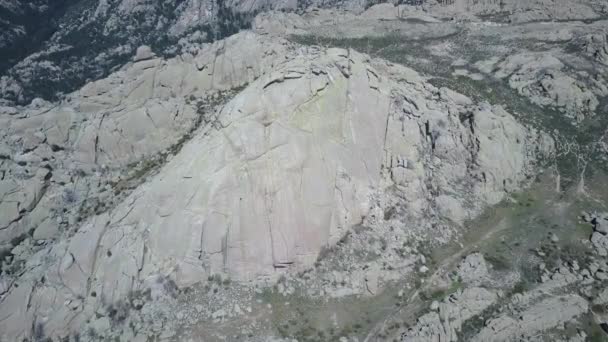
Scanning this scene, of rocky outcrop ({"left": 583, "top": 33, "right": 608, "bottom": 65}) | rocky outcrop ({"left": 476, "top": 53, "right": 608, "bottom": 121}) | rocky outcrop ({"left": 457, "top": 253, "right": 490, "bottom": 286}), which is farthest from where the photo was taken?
rocky outcrop ({"left": 583, "top": 33, "right": 608, "bottom": 65})

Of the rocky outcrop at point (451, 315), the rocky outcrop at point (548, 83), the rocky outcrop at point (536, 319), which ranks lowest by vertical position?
the rocky outcrop at point (536, 319)

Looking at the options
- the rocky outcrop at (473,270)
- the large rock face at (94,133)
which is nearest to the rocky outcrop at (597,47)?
the rocky outcrop at (473,270)

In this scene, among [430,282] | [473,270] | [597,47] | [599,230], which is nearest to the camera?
[430,282]

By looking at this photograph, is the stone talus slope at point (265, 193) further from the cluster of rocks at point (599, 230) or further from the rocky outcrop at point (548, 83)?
the rocky outcrop at point (548, 83)

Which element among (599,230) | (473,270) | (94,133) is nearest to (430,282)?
(473,270)

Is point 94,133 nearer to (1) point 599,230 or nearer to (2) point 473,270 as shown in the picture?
(2) point 473,270

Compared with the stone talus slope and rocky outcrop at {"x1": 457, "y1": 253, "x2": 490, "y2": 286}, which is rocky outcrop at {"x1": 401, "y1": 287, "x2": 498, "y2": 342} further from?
the stone talus slope

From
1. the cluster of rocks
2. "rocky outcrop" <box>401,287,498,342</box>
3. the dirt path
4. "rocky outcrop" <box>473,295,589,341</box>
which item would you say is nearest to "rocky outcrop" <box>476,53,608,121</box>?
the cluster of rocks

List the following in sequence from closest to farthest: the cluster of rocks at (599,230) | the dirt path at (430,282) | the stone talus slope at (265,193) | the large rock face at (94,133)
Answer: the dirt path at (430,282), the stone talus slope at (265,193), the cluster of rocks at (599,230), the large rock face at (94,133)
